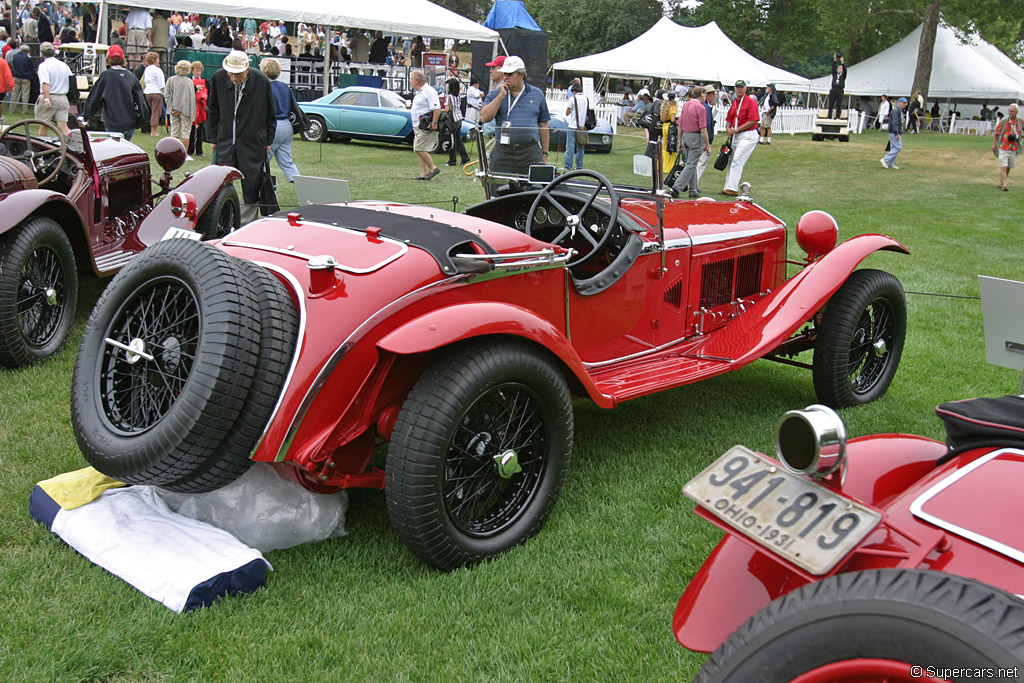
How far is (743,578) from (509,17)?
22125 mm

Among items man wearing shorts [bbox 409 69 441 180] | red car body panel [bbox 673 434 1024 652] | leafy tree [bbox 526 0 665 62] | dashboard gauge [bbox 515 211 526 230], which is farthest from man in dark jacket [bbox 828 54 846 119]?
red car body panel [bbox 673 434 1024 652]

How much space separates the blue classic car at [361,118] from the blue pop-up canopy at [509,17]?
220 inches

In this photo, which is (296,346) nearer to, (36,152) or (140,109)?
(36,152)

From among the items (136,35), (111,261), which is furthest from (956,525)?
(136,35)

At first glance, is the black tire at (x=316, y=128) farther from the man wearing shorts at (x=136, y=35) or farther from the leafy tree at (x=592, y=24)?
the leafy tree at (x=592, y=24)

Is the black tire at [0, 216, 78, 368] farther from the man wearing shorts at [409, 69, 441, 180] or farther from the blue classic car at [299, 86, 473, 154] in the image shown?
the blue classic car at [299, 86, 473, 154]

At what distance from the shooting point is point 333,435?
300 cm

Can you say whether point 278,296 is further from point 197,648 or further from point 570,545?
point 570,545

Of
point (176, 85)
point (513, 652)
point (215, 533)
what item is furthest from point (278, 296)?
point (176, 85)

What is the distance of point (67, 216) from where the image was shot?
5660 mm

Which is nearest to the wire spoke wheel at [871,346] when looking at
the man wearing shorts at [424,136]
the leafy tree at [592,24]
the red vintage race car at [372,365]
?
the red vintage race car at [372,365]

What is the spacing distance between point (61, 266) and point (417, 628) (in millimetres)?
3971

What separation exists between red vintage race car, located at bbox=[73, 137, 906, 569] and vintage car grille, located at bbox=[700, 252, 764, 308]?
0.82m

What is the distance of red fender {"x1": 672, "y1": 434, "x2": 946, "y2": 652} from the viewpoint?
2119mm
